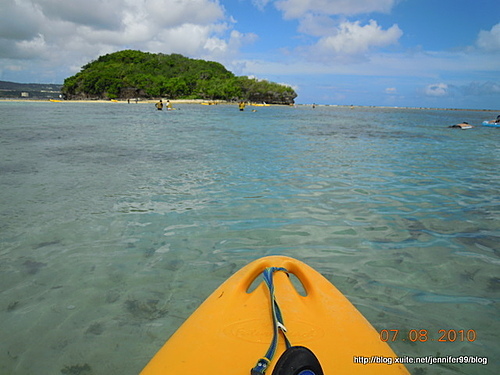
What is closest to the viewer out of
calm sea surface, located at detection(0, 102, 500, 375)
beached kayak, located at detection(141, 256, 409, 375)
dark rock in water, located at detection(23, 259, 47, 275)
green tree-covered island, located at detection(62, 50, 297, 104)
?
beached kayak, located at detection(141, 256, 409, 375)

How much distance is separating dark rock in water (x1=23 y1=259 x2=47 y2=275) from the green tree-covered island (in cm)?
13582

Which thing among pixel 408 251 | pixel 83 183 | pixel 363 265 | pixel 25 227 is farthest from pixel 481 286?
pixel 83 183

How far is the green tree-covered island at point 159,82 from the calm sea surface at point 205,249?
131750 mm

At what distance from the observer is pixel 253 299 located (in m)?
2.34

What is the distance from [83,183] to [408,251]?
280 inches

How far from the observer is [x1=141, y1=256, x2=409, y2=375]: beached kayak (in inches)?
70.8

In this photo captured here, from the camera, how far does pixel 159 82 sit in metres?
134

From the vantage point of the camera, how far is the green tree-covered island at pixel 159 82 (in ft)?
422

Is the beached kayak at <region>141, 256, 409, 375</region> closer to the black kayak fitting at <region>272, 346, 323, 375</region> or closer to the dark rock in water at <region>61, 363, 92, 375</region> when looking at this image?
the black kayak fitting at <region>272, 346, 323, 375</region>

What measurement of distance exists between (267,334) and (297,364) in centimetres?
63

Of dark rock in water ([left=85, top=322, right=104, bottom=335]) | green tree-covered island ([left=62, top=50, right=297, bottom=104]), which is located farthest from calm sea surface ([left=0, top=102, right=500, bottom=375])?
green tree-covered island ([left=62, top=50, right=297, bottom=104])

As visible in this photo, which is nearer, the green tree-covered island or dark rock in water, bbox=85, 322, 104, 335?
dark rock in water, bbox=85, 322, 104, 335

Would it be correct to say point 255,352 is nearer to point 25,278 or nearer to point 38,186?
point 25,278

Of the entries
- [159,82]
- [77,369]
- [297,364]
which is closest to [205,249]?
[77,369]
